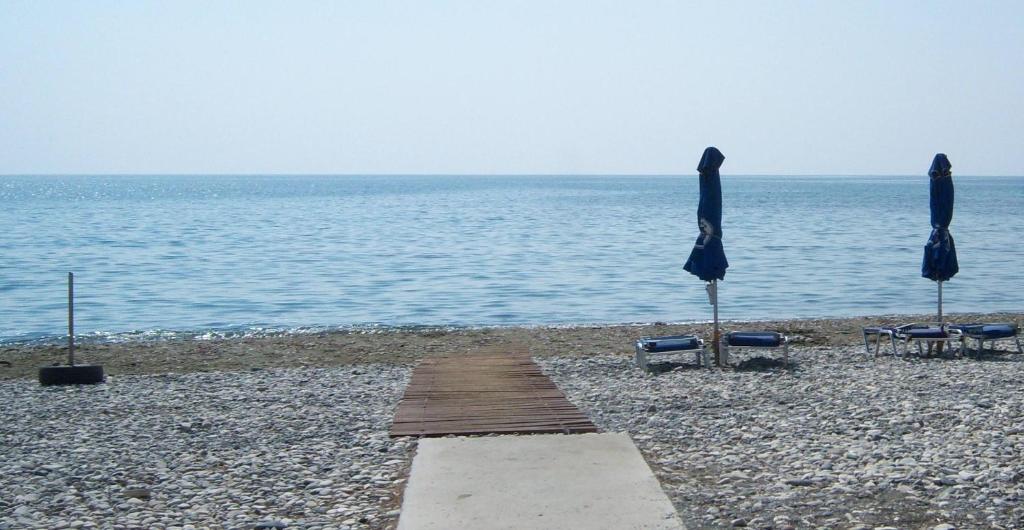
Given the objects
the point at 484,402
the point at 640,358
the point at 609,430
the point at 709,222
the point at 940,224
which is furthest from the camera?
the point at 940,224

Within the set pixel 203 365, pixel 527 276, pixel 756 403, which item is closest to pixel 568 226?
pixel 527 276

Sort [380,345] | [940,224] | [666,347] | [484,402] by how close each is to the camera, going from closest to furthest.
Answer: [484,402] < [666,347] < [940,224] < [380,345]

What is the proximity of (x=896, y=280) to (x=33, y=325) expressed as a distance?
20190 millimetres

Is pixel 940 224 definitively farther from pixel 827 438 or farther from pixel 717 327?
pixel 827 438

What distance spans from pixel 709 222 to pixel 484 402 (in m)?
4.42

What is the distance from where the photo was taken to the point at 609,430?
28.1 feet

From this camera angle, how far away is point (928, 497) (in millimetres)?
6285

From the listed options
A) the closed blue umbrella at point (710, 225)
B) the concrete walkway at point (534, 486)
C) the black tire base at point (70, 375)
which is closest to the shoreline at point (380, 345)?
the black tire base at point (70, 375)

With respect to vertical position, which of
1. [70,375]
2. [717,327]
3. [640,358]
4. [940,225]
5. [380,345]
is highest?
[940,225]

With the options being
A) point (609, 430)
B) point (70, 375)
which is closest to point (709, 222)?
point (609, 430)

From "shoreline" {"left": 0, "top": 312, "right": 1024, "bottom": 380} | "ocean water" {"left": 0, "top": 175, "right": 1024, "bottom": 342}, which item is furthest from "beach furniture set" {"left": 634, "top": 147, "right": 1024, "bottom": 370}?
"ocean water" {"left": 0, "top": 175, "right": 1024, "bottom": 342}

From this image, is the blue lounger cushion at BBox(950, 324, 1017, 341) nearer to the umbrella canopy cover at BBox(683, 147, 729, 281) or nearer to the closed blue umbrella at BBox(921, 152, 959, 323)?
the closed blue umbrella at BBox(921, 152, 959, 323)

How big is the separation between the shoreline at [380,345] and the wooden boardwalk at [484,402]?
2.65 m

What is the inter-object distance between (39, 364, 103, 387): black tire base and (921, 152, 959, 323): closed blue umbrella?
32.8 feet
